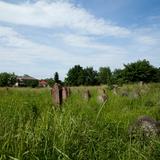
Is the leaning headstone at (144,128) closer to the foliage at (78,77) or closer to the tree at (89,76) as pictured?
the foliage at (78,77)

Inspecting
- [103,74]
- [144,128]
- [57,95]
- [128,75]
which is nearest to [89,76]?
[103,74]

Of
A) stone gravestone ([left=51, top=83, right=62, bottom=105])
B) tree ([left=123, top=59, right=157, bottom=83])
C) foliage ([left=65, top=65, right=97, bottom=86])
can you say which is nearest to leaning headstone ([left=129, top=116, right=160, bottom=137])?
stone gravestone ([left=51, top=83, right=62, bottom=105])

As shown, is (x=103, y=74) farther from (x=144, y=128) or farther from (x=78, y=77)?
(x=144, y=128)

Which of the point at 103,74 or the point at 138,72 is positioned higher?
the point at 103,74

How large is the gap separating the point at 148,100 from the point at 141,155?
9.91m

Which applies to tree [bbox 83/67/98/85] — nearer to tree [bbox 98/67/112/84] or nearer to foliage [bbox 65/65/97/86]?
foliage [bbox 65/65/97/86]

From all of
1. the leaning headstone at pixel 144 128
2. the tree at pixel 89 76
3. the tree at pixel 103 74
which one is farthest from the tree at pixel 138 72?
the leaning headstone at pixel 144 128

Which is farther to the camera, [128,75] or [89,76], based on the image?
[89,76]

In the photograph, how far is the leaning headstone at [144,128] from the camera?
6142 millimetres

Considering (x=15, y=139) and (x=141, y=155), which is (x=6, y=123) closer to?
(x=15, y=139)

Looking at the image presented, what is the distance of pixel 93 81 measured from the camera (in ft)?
329

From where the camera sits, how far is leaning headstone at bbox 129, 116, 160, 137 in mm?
6142

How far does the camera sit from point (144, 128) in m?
6.38

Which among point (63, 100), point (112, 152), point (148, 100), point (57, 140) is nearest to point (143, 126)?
point (112, 152)
